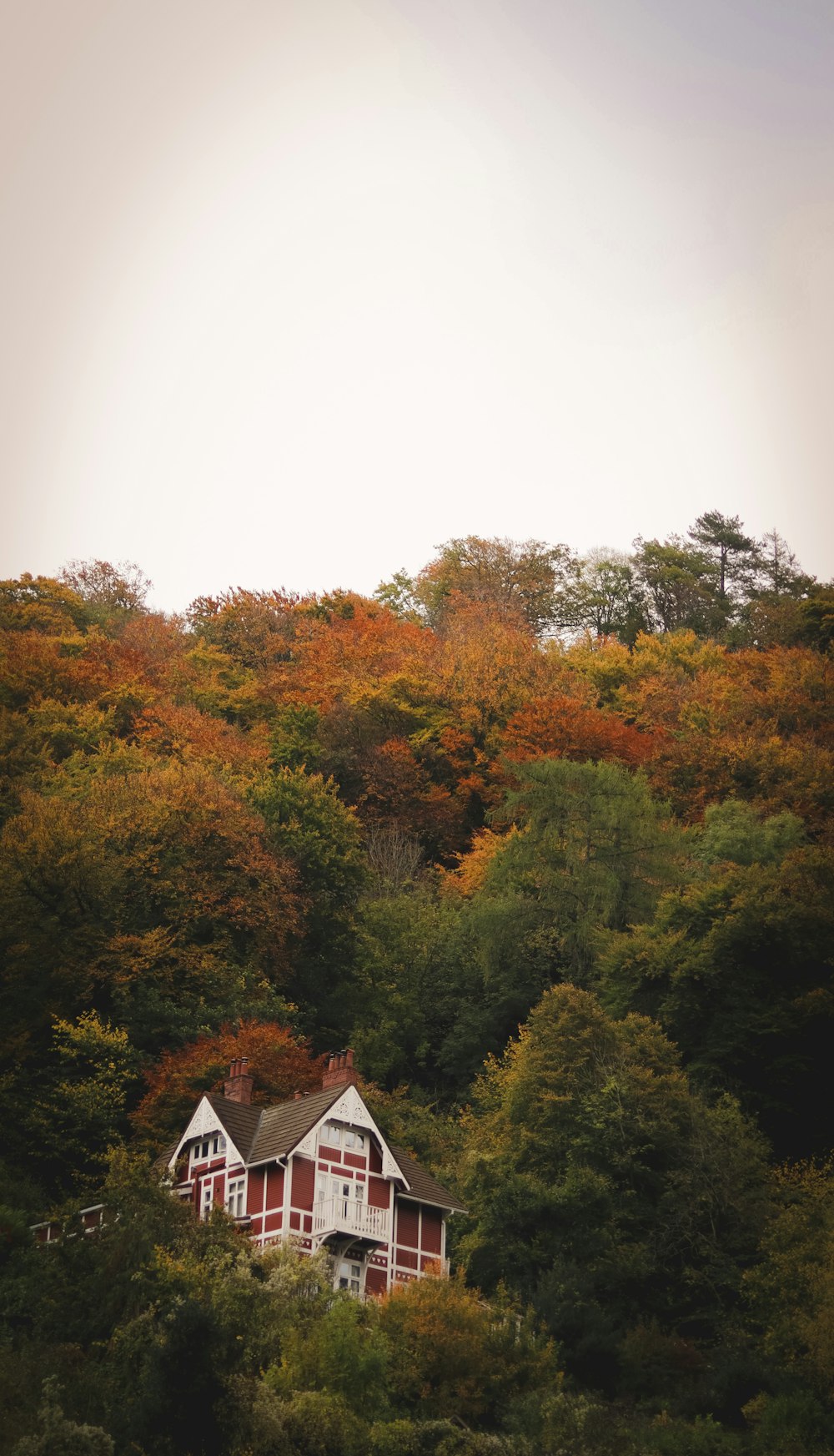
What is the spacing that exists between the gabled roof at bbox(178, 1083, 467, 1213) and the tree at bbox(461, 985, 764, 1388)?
125 cm

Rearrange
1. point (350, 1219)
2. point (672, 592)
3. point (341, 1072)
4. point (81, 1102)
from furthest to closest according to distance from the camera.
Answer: point (672, 592), point (81, 1102), point (341, 1072), point (350, 1219)

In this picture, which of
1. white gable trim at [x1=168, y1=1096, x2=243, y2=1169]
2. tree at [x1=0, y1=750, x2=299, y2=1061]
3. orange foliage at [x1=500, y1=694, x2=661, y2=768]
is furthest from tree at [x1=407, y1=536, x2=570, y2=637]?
white gable trim at [x1=168, y1=1096, x2=243, y2=1169]

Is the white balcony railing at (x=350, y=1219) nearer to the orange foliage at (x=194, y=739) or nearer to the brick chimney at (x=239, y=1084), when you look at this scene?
the brick chimney at (x=239, y=1084)

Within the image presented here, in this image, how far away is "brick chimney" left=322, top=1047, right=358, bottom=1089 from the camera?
4462cm

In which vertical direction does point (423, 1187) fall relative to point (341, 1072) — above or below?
below

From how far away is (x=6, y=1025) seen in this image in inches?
1962

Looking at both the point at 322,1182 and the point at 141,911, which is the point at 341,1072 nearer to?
the point at 322,1182

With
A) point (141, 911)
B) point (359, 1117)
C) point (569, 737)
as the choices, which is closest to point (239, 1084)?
point (359, 1117)

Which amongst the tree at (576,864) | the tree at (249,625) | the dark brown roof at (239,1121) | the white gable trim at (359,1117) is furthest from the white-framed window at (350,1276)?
the tree at (249,625)

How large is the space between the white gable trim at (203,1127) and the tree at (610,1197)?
6.99 metres

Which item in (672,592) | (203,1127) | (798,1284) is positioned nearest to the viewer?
(798,1284)

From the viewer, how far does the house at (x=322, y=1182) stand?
41.8 m

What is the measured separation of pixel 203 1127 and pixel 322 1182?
3488 mm

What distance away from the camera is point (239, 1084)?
1789 inches
